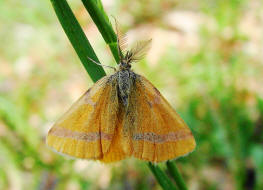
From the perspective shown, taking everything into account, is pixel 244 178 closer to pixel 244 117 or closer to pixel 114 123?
pixel 244 117

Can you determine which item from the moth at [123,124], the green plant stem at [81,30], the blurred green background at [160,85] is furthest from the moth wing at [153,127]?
the blurred green background at [160,85]

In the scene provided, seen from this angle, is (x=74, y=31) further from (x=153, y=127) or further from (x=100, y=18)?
(x=153, y=127)

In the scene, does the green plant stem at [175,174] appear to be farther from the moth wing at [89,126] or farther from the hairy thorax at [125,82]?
the hairy thorax at [125,82]

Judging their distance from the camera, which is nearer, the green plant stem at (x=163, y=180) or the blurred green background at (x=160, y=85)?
the green plant stem at (x=163, y=180)

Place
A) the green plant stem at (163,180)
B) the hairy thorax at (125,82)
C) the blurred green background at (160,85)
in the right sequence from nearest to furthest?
the green plant stem at (163,180), the hairy thorax at (125,82), the blurred green background at (160,85)

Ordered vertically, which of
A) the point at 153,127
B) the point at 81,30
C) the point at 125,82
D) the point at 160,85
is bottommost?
the point at 160,85

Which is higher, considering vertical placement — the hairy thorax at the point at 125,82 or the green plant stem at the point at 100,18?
the green plant stem at the point at 100,18

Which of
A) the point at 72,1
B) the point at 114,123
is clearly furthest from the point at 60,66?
the point at 114,123

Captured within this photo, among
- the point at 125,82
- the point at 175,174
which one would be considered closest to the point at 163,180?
the point at 175,174
